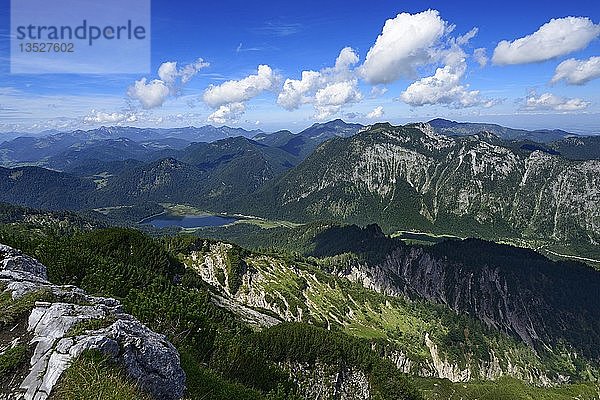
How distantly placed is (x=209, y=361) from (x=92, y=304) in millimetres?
20774

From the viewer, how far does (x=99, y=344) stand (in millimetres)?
19812

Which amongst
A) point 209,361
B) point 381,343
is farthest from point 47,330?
point 381,343

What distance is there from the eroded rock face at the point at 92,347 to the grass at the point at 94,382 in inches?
17.9

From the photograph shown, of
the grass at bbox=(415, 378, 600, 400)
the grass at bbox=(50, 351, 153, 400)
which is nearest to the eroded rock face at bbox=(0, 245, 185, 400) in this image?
the grass at bbox=(50, 351, 153, 400)

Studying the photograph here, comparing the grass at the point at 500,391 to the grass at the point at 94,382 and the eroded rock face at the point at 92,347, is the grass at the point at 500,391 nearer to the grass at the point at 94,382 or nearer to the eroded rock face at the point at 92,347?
the eroded rock face at the point at 92,347

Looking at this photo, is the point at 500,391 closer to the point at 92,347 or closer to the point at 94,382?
the point at 92,347

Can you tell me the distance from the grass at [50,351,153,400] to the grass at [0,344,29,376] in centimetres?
377

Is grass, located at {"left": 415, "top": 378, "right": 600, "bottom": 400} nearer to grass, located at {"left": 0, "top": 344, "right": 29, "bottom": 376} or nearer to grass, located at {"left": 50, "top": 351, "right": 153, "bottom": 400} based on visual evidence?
grass, located at {"left": 50, "top": 351, "right": 153, "bottom": 400}

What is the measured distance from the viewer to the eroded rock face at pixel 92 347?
18984 millimetres

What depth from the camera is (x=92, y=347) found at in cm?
1952

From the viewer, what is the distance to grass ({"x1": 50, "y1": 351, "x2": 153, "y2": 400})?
17.3m

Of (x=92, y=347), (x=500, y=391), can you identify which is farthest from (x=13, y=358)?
(x=500, y=391)

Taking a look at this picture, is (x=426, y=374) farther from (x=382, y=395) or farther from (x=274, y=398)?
(x=274, y=398)

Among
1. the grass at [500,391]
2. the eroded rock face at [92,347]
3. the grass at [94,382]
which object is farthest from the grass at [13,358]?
the grass at [500,391]
